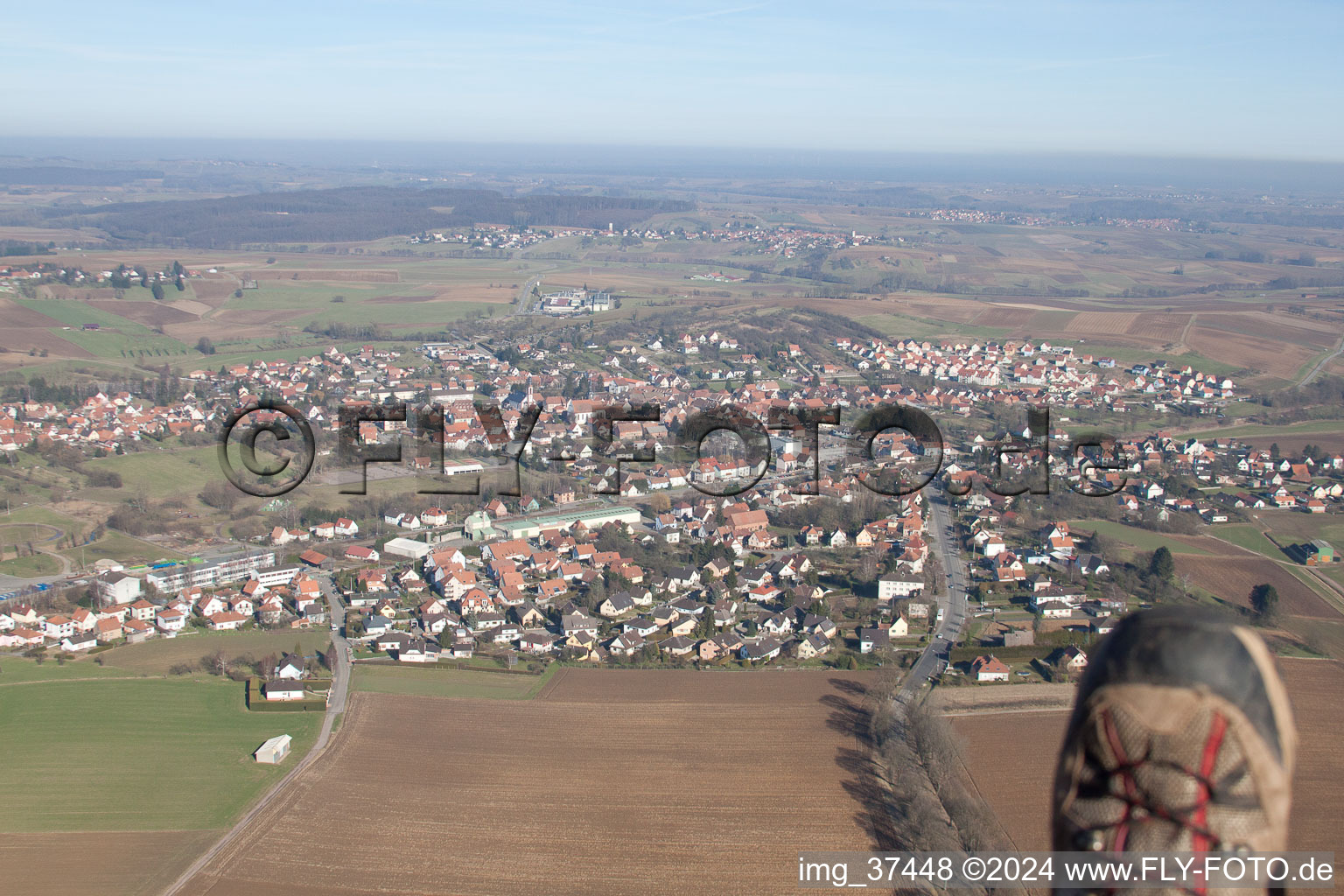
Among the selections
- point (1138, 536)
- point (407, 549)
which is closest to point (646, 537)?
point (407, 549)

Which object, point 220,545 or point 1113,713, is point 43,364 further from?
point 1113,713

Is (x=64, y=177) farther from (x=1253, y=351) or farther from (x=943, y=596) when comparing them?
(x=943, y=596)

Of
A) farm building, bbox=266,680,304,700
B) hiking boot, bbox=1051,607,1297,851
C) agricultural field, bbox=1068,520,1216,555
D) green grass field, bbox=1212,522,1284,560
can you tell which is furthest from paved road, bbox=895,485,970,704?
hiking boot, bbox=1051,607,1297,851

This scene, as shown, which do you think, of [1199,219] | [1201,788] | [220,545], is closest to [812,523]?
[220,545]

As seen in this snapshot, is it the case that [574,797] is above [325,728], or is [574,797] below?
above

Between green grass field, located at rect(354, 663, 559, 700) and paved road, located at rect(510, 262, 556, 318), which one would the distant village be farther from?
paved road, located at rect(510, 262, 556, 318)

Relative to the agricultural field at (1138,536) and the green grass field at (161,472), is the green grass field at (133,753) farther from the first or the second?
the agricultural field at (1138,536)
